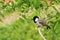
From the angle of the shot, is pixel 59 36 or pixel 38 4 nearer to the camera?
pixel 59 36

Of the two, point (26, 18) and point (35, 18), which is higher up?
point (26, 18)

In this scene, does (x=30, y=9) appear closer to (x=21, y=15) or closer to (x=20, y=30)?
Answer: (x=21, y=15)

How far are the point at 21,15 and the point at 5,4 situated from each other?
36.1 inches

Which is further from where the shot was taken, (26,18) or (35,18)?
(26,18)

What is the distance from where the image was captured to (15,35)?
26.3 feet

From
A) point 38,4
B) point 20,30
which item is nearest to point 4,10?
point 38,4

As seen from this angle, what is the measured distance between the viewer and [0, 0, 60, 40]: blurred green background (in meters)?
8.04

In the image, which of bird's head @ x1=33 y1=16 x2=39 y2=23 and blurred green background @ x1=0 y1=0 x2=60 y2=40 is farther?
bird's head @ x1=33 y1=16 x2=39 y2=23

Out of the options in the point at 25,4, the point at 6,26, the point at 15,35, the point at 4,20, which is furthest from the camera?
the point at 25,4

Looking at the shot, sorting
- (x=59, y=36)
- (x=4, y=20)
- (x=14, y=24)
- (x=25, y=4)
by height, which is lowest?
(x=59, y=36)

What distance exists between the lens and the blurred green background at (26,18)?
8041 millimetres

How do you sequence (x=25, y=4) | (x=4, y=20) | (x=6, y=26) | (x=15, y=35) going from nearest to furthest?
1. (x=15, y=35)
2. (x=6, y=26)
3. (x=4, y=20)
4. (x=25, y=4)

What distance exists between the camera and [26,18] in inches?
349

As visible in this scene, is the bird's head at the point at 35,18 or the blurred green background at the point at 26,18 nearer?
the blurred green background at the point at 26,18
